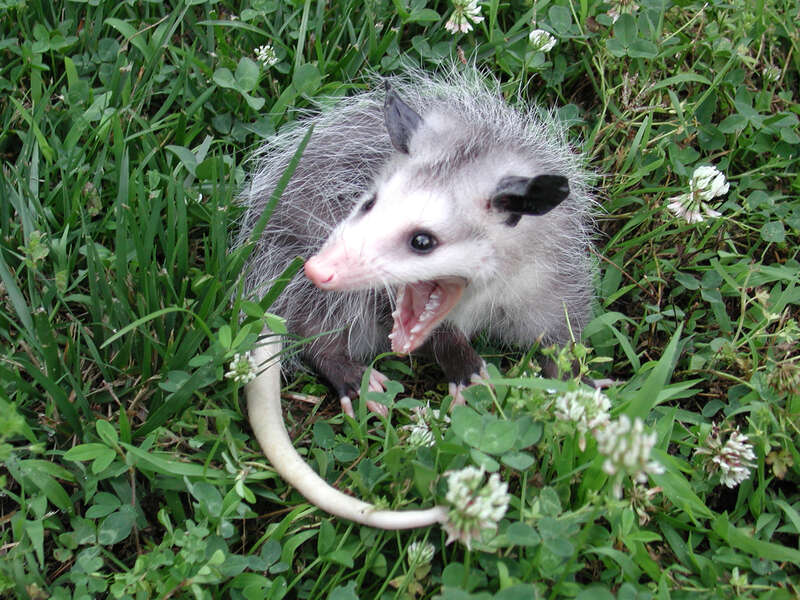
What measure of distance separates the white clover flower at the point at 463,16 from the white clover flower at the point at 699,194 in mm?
855

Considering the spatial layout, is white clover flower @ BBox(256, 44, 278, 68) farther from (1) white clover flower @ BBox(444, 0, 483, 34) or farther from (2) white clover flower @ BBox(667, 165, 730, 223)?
(2) white clover flower @ BBox(667, 165, 730, 223)

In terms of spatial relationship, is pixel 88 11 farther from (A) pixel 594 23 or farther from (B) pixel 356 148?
(A) pixel 594 23

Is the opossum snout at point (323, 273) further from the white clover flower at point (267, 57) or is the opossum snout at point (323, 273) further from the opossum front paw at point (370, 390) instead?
the white clover flower at point (267, 57)

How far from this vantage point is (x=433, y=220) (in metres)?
1.95

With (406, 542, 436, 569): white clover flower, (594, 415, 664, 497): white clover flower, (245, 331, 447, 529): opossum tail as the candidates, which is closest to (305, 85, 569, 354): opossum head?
(245, 331, 447, 529): opossum tail

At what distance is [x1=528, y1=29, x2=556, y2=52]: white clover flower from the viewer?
2.58 meters

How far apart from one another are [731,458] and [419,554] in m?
0.76

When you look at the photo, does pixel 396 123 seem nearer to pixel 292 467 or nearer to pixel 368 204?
pixel 368 204

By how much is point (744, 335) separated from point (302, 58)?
5.04 ft

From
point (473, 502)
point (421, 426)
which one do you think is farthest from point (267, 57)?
point (473, 502)

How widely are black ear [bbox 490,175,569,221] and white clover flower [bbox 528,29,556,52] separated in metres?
0.79

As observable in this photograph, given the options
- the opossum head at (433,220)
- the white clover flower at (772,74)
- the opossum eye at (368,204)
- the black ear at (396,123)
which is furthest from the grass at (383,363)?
the black ear at (396,123)

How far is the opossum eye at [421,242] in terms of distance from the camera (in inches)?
76.4

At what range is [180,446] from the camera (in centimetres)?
191
